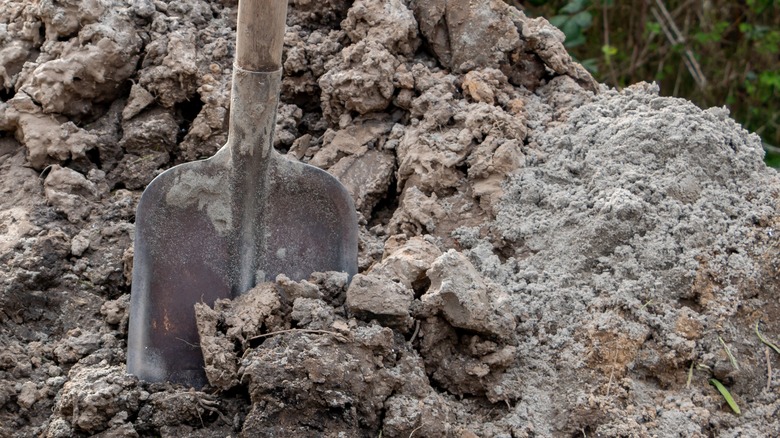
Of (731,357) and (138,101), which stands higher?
(138,101)

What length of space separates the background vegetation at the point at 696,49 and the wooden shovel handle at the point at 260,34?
345cm

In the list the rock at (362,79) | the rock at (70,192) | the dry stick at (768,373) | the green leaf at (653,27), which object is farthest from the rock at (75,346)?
the green leaf at (653,27)


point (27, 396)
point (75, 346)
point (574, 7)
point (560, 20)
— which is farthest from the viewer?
point (560, 20)

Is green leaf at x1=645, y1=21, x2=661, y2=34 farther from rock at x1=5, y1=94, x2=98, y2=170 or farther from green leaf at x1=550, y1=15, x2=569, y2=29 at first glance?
rock at x1=5, y1=94, x2=98, y2=170

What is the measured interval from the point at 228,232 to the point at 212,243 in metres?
0.05

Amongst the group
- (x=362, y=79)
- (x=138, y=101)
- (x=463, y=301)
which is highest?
(x=362, y=79)

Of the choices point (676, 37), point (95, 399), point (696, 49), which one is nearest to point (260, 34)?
point (95, 399)

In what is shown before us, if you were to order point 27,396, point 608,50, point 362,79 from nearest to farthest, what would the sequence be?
point 27,396 < point 362,79 < point 608,50

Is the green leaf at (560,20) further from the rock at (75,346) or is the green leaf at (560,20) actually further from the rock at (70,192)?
the rock at (75,346)

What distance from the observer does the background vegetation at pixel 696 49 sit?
5.35 metres

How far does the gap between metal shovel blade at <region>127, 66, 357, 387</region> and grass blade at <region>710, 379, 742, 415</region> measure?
3.08 feet

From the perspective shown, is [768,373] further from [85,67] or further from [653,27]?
[653,27]

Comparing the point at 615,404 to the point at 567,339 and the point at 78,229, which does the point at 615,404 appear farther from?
the point at 78,229

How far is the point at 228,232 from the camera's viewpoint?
2.32 metres
